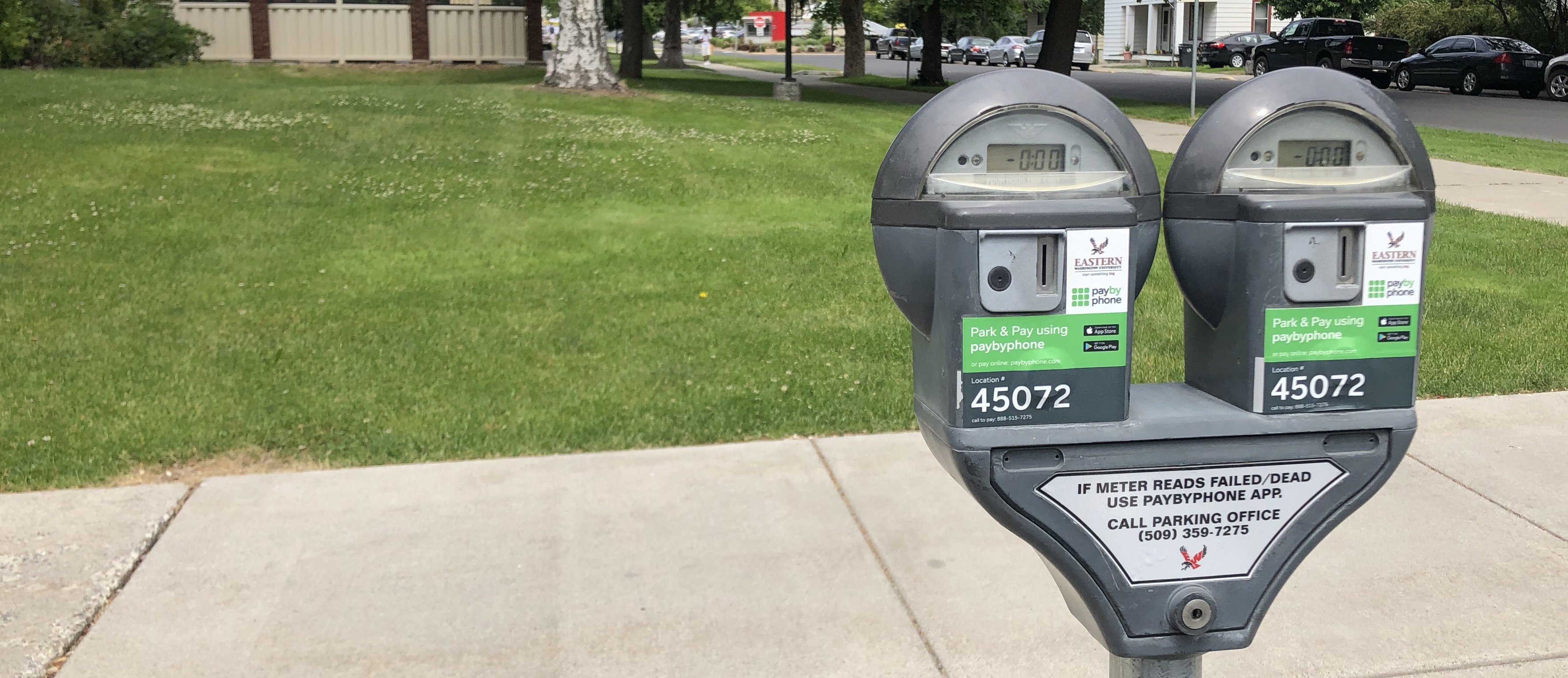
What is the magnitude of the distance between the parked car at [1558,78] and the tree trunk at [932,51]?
1058 cm

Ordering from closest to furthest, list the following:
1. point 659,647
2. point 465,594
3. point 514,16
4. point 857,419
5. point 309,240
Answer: point 659,647, point 465,594, point 857,419, point 309,240, point 514,16

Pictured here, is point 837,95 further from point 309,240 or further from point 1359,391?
point 1359,391

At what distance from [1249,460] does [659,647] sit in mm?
1659

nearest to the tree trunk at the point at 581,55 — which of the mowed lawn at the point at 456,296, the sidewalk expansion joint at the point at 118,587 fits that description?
the mowed lawn at the point at 456,296

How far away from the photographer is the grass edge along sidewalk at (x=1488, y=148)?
13.2 m

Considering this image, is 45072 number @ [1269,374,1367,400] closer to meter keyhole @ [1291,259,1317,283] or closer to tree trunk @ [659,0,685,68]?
meter keyhole @ [1291,259,1317,283]

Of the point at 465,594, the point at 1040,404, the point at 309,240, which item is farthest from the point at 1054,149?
the point at 309,240

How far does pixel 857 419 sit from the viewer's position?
17.1 ft

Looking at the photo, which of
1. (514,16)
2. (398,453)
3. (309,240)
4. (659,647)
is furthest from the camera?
(514,16)

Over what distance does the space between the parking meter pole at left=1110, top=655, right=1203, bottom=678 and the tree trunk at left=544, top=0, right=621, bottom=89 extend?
15.1 meters

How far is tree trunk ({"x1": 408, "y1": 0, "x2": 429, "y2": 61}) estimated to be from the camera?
995 inches

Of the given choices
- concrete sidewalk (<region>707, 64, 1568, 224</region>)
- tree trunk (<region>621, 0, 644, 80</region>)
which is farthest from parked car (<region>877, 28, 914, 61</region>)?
concrete sidewalk (<region>707, 64, 1568, 224</region>)

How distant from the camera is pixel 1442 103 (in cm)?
2269

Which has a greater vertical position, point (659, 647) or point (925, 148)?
point (925, 148)
